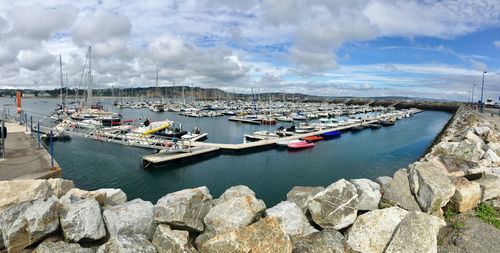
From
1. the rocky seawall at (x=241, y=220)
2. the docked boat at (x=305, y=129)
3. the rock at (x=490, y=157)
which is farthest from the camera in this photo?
the docked boat at (x=305, y=129)

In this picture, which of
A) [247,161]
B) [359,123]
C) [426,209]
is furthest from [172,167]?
[359,123]

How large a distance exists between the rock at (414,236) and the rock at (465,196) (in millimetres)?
2187

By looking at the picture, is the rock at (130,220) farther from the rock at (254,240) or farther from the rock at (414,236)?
the rock at (414,236)

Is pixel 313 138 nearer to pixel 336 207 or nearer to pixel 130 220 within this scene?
pixel 336 207

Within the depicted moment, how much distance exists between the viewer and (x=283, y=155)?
3538 centimetres

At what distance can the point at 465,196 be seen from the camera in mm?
7656

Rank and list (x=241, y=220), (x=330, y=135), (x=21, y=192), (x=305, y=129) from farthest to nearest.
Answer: (x=305, y=129) → (x=330, y=135) → (x=21, y=192) → (x=241, y=220)

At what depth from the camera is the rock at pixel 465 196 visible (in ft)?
25.1

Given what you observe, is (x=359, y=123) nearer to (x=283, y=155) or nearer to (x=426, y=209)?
(x=283, y=155)

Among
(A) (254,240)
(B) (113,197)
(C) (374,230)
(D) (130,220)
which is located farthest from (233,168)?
(A) (254,240)

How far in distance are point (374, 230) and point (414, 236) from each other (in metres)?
0.80

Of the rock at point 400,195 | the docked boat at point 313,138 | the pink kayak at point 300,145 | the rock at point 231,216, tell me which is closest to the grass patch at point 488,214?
the rock at point 400,195

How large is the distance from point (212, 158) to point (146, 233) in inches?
1027

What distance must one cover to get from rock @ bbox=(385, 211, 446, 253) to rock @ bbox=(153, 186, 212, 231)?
348 centimetres
